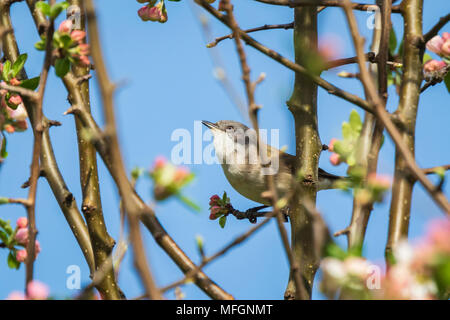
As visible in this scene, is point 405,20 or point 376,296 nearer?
point 376,296

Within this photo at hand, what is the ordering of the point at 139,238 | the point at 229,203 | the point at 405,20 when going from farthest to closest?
the point at 229,203, the point at 405,20, the point at 139,238

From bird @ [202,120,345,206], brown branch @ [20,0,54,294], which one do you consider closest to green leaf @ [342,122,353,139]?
brown branch @ [20,0,54,294]

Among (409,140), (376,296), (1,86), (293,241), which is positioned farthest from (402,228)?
(1,86)

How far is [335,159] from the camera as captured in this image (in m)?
2.61

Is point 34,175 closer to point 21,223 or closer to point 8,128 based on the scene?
point 21,223

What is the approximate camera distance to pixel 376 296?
62.2 inches

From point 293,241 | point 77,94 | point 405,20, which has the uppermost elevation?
point 405,20

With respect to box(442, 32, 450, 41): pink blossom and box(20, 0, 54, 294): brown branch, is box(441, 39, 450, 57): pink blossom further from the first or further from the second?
box(20, 0, 54, 294): brown branch

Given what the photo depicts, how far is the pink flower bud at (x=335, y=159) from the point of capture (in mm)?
2592

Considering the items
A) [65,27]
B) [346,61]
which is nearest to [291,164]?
[346,61]

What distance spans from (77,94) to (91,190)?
55 centimetres

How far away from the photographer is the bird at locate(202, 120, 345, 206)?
18.2 ft

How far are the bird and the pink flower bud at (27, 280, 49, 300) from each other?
3.52 m

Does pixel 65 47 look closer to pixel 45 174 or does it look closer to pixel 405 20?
pixel 45 174
